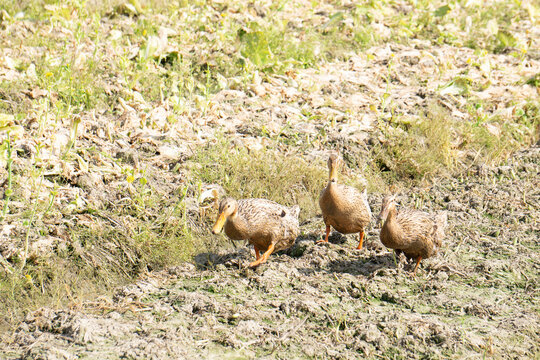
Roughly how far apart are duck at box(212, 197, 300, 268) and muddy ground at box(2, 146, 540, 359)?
158 mm

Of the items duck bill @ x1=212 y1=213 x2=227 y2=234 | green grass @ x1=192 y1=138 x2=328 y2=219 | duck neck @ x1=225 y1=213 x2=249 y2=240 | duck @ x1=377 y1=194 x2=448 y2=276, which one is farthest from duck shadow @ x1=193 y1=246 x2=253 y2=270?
duck @ x1=377 y1=194 x2=448 y2=276

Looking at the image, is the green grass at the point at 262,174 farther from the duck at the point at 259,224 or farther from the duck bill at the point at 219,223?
the duck bill at the point at 219,223

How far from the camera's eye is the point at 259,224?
552 cm

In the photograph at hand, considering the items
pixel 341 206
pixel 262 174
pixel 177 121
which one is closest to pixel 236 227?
pixel 341 206

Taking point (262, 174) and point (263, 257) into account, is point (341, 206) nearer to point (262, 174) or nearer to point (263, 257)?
point (263, 257)

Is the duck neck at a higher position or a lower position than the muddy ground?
higher

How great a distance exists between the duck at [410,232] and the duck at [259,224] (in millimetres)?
814

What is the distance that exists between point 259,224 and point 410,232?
1.24 metres

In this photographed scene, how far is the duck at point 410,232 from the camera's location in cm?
543

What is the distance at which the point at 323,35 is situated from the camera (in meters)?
9.70

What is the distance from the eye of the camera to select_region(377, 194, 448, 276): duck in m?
5.43

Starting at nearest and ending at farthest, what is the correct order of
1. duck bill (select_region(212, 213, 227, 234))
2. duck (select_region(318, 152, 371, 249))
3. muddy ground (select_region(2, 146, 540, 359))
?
muddy ground (select_region(2, 146, 540, 359)), duck bill (select_region(212, 213, 227, 234)), duck (select_region(318, 152, 371, 249))

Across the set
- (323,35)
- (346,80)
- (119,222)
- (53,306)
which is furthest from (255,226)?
(323,35)

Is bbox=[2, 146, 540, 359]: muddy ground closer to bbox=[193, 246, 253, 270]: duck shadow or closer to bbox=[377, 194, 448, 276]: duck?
bbox=[193, 246, 253, 270]: duck shadow
